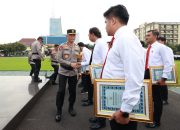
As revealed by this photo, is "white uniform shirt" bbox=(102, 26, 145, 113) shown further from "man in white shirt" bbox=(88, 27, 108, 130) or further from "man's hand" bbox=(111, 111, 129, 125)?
"man in white shirt" bbox=(88, 27, 108, 130)

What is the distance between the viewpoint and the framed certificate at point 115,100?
8.05 ft

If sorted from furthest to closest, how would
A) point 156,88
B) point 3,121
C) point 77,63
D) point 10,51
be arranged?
point 10,51 < point 77,63 < point 156,88 < point 3,121

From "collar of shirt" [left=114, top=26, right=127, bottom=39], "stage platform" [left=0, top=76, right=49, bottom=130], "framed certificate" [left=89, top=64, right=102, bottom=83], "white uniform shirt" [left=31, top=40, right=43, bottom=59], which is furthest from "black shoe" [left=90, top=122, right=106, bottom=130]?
"white uniform shirt" [left=31, top=40, right=43, bottom=59]

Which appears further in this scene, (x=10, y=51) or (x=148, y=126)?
(x=10, y=51)

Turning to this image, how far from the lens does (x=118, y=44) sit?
2.43 metres

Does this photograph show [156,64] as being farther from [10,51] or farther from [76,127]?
[10,51]

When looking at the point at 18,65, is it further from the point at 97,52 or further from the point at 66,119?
the point at 97,52

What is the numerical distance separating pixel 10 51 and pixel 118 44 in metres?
92.6

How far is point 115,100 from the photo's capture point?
8.34 feet

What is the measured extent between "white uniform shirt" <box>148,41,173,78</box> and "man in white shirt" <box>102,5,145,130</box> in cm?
263

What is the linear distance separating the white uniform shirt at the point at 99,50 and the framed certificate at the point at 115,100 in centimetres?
269

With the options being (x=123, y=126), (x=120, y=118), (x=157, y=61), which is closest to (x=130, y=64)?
(x=120, y=118)

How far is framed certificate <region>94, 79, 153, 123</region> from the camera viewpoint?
246cm

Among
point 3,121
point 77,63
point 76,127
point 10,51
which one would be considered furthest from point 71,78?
point 10,51
